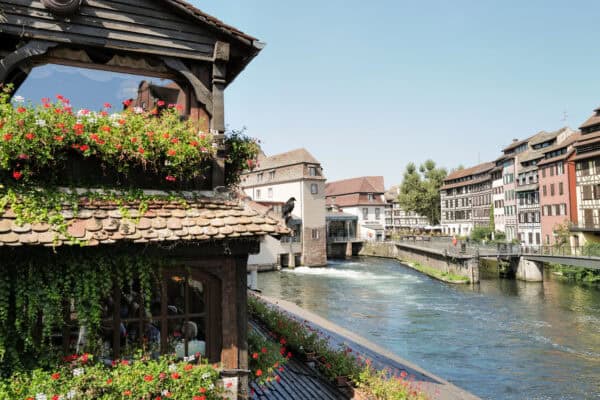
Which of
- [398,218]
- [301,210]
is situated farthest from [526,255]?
[398,218]

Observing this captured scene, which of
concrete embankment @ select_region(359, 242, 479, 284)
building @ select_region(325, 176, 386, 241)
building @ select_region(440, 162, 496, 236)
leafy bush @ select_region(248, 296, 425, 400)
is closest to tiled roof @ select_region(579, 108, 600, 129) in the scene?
concrete embankment @ select_region(359, 242, 479, 284)

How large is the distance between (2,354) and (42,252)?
44.2 inches

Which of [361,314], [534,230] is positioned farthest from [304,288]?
[534,230]

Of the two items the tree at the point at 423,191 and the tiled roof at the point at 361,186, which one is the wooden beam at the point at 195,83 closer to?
the tiled roof at the point at 361,186

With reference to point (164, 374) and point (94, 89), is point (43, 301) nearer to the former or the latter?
point (164, 374)

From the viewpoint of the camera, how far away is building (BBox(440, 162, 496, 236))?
67812 mm

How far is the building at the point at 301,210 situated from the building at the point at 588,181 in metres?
24.5

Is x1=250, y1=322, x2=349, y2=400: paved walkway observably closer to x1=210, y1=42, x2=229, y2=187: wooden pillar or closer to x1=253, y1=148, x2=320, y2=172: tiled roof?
x1=210, y1=42, x2=229, y2=187: wooden pillar

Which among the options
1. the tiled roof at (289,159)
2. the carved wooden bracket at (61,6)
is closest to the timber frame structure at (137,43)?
the carved wooden bracket at (61,6)

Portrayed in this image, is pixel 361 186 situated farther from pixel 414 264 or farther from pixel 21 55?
pixel 21 55

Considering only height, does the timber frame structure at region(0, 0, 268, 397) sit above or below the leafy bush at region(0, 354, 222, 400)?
above

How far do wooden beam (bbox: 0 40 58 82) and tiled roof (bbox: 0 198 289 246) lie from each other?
187cm

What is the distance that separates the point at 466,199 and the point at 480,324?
2092 inches

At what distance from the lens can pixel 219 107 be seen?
6680mm
